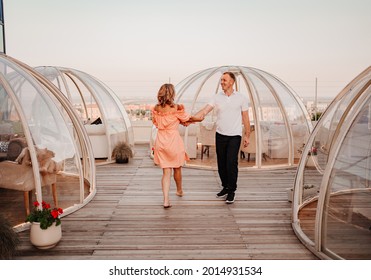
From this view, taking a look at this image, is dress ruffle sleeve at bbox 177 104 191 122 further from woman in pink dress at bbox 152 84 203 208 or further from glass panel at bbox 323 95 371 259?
glass panel at bbox 323 95 371 259

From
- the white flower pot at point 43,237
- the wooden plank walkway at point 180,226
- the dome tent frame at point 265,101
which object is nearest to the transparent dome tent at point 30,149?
the wooden plank walkway at point 180,226

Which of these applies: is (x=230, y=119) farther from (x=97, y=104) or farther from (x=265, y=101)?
(x=97, y=104)

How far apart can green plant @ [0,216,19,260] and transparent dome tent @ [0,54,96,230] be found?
623mm

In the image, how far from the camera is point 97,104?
317 inches

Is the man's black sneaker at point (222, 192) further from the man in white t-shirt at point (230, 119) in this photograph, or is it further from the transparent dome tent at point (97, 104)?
the transparent dome tent at point (97, 104)

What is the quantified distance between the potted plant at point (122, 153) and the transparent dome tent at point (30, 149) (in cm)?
318

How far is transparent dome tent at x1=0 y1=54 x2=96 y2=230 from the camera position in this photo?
13.0 ft

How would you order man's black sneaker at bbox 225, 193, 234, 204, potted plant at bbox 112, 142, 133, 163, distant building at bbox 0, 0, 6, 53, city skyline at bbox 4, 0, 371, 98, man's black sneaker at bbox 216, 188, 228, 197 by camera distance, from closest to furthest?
man's black sneaker at bbox 225, 193, 234, 204
man's black sneaker at bbox 216, 188, 228, 197
potted plant at bbox 112, 142, 133, 163
city skyline at bbox 4, 0, 371, 98
distant building at bbox 0, 0, 6, 53

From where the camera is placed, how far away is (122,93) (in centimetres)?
1154

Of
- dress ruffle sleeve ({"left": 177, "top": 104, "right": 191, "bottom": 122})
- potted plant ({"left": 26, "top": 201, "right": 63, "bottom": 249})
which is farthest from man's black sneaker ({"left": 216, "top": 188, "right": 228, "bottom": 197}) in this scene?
potted plant ({"left": 26, "top": 201, "right": 63, "bottom": 249})

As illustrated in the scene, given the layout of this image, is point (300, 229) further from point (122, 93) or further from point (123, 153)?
point (122, 93)

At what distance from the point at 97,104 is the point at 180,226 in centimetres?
465

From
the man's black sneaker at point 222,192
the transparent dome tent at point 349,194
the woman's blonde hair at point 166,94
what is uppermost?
the woman's blonde hair at point 166,94

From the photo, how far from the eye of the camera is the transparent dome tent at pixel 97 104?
782 cm
